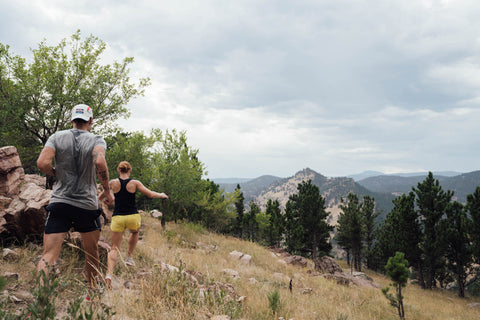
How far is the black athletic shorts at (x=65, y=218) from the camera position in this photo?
3.10 metres

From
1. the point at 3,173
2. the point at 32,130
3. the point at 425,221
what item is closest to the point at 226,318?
the point at 3,173

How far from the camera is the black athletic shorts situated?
3096 millimetres

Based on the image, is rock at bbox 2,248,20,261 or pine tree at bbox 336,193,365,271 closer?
rock at bbox 2,248,20,261

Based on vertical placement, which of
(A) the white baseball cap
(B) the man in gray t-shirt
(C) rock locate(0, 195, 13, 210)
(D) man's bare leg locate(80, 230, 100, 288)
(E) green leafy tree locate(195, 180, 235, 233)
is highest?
(A) the white baseball cap

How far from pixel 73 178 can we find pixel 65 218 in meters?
0.53

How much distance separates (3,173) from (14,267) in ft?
11.3

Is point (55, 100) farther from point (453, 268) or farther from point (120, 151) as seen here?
point (453, 268)

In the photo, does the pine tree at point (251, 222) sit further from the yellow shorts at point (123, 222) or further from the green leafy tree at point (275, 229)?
the yellow shorts at point (123, 222)

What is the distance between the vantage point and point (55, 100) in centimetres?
1103

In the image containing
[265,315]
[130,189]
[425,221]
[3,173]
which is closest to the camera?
[265,315]

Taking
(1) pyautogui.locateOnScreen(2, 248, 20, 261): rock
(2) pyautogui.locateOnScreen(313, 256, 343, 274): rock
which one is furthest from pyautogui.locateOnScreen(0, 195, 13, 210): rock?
(2) pyautogui.locateOnScreen(313, 256, 343, 274): rock

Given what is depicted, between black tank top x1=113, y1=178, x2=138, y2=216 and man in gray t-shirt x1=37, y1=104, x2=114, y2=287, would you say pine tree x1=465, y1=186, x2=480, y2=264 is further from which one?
man in gray t-shirt x1=37, y1=104, x2=114, y2=287

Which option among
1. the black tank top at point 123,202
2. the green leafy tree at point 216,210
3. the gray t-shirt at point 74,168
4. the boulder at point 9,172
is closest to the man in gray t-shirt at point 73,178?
the gray t-shirt at point 74,168

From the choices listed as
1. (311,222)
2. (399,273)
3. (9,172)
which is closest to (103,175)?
(9,172)
